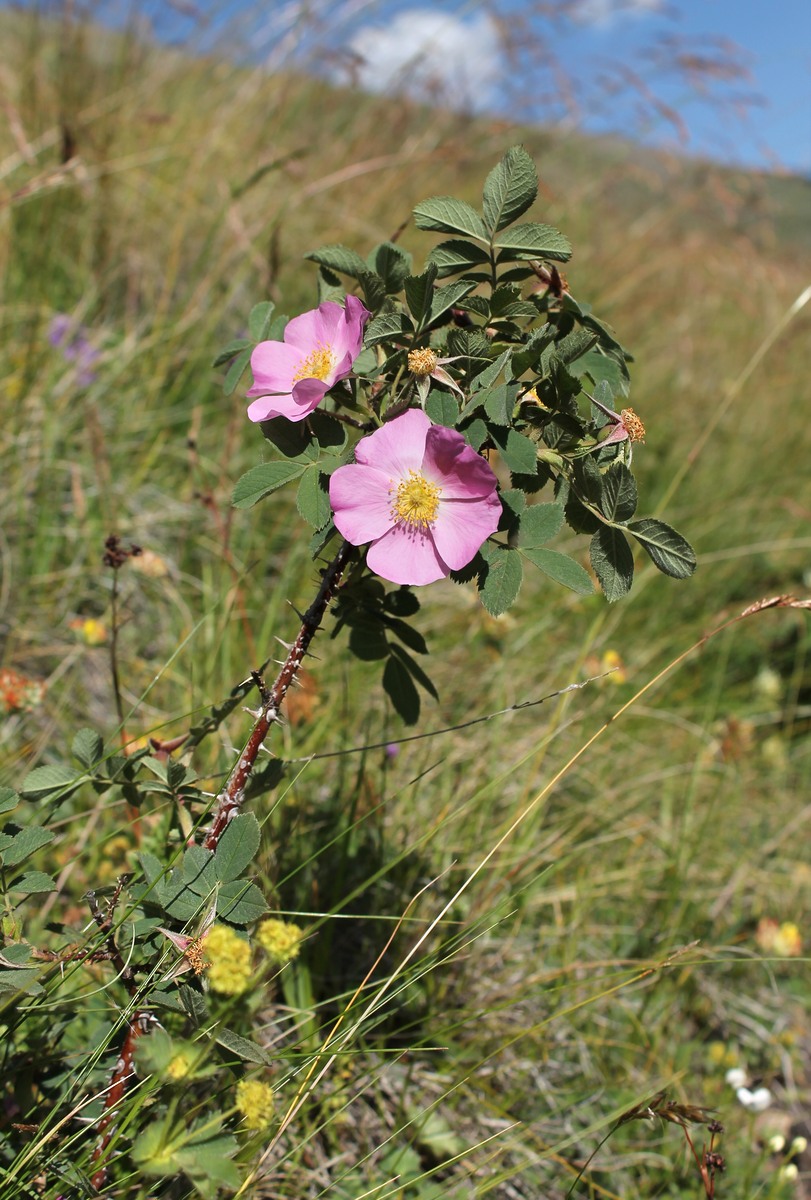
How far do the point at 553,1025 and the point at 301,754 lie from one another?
584mm

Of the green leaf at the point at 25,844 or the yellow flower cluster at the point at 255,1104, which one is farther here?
the green leaf at the point at 25,844

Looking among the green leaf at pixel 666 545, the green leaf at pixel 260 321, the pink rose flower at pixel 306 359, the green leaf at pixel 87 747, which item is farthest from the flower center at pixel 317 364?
the green leaf at pixel 87 747

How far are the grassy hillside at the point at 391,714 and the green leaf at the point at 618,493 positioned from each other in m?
0.42

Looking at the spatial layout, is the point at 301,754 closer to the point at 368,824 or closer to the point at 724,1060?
the point at 368,824

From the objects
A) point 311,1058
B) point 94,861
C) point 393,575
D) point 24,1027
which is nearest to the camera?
point 393,575

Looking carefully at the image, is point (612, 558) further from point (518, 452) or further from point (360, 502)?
point (360, 502)

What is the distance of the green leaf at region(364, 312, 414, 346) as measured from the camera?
2.68ft

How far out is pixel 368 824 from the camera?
1458 millimetres

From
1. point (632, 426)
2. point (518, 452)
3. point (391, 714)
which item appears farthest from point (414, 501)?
point (391, 714)

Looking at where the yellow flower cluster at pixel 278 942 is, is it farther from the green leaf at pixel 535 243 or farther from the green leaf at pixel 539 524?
the green leaf at pixel 535 243

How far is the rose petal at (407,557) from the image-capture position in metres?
0.80

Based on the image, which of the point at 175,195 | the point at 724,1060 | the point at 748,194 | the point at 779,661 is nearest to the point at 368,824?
the point at 724,1060

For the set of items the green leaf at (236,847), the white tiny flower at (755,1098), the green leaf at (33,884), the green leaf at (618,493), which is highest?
the green leaf at (618,493)

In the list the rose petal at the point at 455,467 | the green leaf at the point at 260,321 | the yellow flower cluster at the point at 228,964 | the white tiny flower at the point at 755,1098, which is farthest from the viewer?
the white tiny flower at the point at 755,1098
